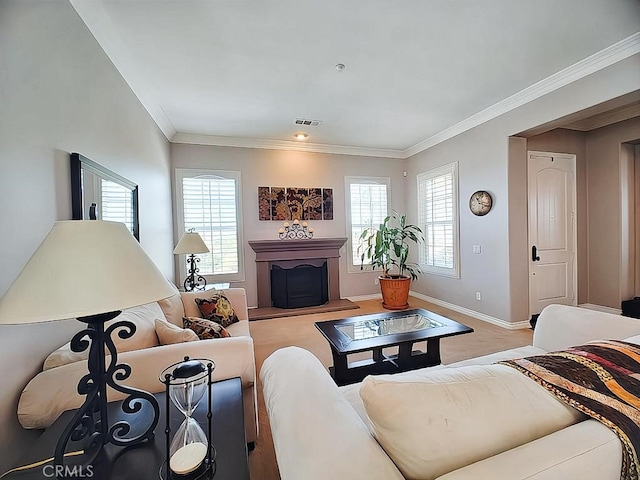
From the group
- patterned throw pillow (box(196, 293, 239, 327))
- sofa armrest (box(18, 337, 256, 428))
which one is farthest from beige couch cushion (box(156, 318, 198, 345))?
patterned throw pillow (box(196, 293, 239, 327))

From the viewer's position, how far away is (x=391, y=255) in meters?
5.79

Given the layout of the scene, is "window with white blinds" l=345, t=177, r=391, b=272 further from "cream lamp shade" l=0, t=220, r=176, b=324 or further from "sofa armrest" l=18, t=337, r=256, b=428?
"cream lamp shade" l=0, t=220, r=176, b=324

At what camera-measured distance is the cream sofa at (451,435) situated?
26.7 inches

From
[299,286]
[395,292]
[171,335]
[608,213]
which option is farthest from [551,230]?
[171,335]

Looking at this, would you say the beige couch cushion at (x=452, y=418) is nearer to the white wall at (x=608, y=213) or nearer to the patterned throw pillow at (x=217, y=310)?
the patterned throw pillow at (x=217, y=310)

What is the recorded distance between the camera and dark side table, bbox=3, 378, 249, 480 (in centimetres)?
83

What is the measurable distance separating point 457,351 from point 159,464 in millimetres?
2987

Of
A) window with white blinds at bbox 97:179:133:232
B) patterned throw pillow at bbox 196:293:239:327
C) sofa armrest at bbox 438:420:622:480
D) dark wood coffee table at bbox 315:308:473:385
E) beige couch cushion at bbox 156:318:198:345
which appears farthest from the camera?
patterned throw pillow at bbox 196:293:239:327

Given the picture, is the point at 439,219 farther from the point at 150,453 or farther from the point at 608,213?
the point at 150,453

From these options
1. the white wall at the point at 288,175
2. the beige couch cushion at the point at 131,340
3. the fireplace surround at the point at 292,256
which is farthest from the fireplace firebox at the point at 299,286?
the beige couch cushion at the point at 131,340

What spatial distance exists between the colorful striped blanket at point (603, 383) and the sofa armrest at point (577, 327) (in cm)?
71

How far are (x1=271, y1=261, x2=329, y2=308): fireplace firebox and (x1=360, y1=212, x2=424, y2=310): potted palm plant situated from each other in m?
0.90

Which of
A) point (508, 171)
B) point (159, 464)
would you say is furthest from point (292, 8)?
point (508, 171)

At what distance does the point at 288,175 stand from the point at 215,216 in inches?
57.3
